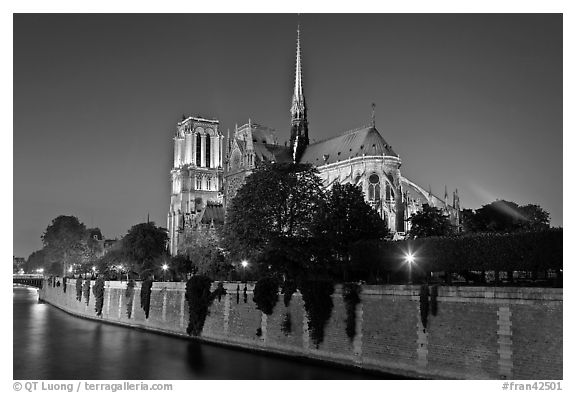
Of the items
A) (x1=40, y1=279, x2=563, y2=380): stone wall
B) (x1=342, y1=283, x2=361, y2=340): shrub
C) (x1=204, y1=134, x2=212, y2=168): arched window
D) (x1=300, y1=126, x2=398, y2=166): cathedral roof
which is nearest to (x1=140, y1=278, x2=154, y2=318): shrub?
(x1=40, y1=279, x2=563, y2=380): stone wall

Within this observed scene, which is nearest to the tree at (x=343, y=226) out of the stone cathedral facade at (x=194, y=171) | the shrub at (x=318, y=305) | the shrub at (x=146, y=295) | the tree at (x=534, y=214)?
the shrub at (x=318, y=305)

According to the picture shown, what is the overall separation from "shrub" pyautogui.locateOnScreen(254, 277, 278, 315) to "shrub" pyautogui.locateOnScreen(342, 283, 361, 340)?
4538 millimetres

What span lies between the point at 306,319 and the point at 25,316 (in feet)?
116

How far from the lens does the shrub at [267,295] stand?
29.0 metres

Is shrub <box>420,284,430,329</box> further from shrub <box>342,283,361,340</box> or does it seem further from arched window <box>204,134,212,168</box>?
arched window <box>204,134,212,168</box>

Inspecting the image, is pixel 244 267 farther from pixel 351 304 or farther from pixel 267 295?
pixel 351 304

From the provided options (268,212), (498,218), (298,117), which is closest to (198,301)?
(268,212)

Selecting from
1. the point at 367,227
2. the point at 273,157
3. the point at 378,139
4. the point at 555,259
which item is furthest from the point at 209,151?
the point at 555,259

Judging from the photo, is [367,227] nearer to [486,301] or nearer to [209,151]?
[486,301]

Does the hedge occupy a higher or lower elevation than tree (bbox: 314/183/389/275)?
lower

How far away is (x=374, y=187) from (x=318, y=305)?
1582 inches

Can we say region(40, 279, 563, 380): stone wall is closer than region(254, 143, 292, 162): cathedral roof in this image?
Yes

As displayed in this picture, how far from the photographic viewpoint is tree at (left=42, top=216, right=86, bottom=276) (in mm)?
85250

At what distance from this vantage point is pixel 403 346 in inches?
901
